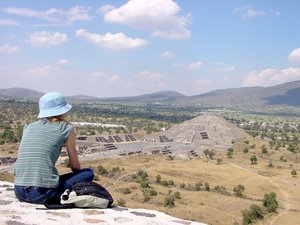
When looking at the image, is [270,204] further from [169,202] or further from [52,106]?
[52,106]

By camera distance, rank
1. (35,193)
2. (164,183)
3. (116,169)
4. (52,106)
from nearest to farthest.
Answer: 1. (35,193)
2. (52,106)
3. (164,183)
4. (116,169)

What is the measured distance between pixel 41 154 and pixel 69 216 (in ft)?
3.42

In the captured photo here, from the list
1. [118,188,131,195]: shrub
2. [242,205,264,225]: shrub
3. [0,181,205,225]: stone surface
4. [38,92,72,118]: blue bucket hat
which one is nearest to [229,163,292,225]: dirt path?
[242,205,264,225]: shrub

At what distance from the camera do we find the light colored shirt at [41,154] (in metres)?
6.32

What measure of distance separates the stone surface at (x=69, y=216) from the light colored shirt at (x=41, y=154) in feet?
1.32

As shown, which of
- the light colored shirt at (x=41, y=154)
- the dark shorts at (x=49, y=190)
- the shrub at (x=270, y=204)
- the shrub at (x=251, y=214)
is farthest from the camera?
the shrub at (x=270, y=204)

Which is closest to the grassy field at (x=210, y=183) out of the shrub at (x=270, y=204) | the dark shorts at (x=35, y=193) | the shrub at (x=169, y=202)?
the shrub at (x=169, y=202)

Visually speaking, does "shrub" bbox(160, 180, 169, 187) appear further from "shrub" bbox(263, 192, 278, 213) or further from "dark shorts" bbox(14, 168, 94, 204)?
"dark shorts" bbox(14, 168, 94, 204)

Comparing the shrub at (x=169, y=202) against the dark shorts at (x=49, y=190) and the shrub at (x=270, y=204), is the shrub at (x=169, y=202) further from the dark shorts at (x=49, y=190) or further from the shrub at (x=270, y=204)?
the dark shorts at (x=49, y=190)

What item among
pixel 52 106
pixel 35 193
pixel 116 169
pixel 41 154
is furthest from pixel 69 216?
pixel 116 169

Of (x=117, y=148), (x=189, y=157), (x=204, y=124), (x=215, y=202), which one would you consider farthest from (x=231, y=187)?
(x=204, y=124)

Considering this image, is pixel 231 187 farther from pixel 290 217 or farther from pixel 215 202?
pixel 290 217

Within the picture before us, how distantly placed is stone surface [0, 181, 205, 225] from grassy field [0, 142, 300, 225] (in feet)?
70.6

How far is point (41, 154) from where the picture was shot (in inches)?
249
